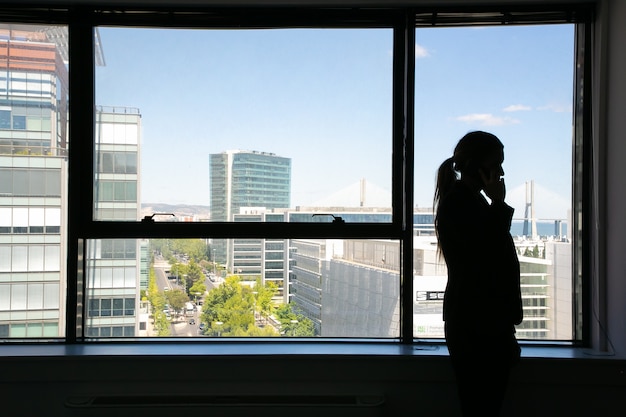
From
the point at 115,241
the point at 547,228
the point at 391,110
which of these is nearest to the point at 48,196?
the point at 115,241

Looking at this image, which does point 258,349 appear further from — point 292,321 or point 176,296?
point 176,296

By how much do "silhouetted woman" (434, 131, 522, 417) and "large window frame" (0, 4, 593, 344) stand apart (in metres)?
0.71

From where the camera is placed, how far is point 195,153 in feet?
8.75

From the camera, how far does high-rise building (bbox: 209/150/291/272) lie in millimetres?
2660

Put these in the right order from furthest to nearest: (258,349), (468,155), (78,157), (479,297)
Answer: (78,157) → (258,349) → (468,155) → (479,297)

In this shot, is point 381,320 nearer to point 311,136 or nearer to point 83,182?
point 311,136

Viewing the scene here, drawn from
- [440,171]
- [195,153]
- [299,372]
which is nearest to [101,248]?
[195,153]

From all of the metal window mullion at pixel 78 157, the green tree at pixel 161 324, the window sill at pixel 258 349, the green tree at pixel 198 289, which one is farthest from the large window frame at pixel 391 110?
the green tree at pixel 161 324

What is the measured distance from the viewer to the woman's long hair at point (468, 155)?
2.00 meters

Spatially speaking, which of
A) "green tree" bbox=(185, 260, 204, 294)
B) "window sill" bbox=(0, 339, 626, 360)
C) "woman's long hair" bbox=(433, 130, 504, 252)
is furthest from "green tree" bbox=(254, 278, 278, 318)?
"woman's long hair" bbox=(433, 130, 504, 252)

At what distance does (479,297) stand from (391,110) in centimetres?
113

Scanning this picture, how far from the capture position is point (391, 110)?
2676 mm

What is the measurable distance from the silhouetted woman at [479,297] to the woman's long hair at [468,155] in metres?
0.09

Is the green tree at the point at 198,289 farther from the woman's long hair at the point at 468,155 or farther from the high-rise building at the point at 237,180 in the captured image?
the woman's long hair at the point at 468,155
